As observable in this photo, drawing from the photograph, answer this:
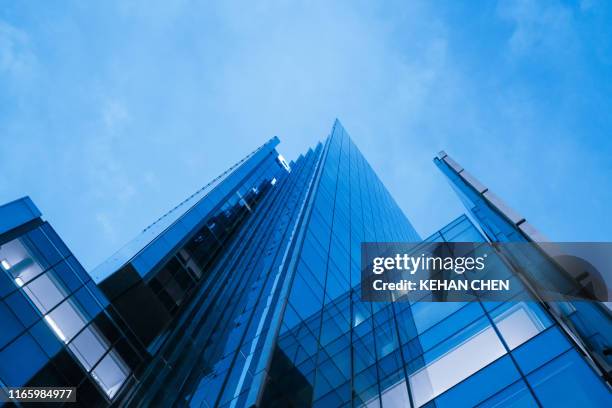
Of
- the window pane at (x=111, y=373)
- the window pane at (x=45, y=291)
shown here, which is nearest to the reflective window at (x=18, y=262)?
the window pane at (x=45, y=291)

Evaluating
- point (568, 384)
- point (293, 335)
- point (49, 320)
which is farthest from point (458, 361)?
point (49, 320)

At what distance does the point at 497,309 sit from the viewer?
15297 mm

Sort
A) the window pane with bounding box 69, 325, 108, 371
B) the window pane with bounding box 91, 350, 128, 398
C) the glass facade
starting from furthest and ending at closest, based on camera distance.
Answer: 1. the window pane with bounding box 91, 350, 128, 398
2. the window pane with bounding box 69, 325, 108, 371
3. the glass facade

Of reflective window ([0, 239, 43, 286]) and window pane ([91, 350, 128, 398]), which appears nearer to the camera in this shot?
reflective window ([0, 239, 43, 286])

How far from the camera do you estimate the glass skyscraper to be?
11312mm

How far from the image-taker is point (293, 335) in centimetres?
1306

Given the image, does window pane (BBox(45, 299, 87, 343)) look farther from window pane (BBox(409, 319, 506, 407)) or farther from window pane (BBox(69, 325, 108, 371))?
window pane (BBox(409, 319, 506, 407))

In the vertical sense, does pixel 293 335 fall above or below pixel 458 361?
above

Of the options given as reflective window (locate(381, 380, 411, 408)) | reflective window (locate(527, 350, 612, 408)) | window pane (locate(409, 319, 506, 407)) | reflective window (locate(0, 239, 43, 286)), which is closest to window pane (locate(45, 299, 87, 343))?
reflective window (locate(0, 239, 43, 286))

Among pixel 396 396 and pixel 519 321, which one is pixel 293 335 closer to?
pixel 396 396

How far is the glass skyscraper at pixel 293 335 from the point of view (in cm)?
1131

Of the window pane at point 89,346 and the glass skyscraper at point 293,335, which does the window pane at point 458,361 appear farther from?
the window pane at point 89,346

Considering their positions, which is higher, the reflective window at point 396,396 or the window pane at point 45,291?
the window pane at point 45,291

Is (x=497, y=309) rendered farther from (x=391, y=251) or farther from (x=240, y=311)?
(x=391, y=251)
